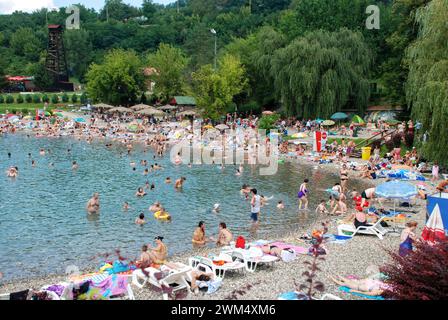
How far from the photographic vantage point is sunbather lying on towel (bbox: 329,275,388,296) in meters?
10.7

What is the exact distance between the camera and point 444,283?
8.50m

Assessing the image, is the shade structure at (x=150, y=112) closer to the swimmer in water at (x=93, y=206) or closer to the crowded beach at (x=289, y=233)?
the crowded beach at (x=289, y=233)

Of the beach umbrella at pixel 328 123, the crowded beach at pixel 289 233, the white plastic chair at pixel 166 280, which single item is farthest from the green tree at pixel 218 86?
the white plastic chair at pixel 166 280

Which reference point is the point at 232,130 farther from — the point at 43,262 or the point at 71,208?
the point at 43,262

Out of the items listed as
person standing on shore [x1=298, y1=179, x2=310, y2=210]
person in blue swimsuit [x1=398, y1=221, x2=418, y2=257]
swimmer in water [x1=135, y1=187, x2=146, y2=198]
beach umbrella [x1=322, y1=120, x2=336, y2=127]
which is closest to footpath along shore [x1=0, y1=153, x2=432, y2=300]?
person in blue swimsuit [x1=398, y1=221, x2=418, y2=257]

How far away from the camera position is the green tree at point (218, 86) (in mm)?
46656

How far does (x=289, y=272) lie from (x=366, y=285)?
2104 mm

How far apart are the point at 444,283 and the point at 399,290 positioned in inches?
35.3

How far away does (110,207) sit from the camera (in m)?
22.0

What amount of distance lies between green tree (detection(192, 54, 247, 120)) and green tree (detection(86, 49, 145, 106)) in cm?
1283

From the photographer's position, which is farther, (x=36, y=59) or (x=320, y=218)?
(x=36, y=59)

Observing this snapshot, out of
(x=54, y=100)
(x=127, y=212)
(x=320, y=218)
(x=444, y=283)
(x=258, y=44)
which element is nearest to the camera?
(x=444, y=283)

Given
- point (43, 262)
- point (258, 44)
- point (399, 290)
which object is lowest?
point (43, 262)

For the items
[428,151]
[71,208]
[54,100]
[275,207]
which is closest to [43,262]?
[71,208]
